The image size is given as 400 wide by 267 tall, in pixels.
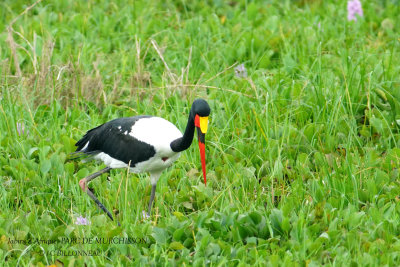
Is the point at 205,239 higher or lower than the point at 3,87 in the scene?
lower

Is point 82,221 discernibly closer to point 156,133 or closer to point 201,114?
point 156,133

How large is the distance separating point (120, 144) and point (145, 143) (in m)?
0.24

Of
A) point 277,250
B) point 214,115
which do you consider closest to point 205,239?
point 277,250

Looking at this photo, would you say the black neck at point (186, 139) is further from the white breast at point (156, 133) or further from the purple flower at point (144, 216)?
the purple flower at point (144, 216)

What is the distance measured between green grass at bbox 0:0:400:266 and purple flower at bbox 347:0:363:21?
0.15m

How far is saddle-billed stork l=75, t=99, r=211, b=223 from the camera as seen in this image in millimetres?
4215

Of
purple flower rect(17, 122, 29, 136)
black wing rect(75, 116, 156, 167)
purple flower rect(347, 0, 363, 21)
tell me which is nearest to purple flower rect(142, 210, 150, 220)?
black wing rect(75, 116, 156, 167)

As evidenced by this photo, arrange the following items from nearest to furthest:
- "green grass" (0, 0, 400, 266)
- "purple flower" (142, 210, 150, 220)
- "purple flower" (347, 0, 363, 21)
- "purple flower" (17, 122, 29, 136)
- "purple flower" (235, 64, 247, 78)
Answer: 1. "green grass" (0, 0, 400, 266)
2. "purple flower" (142, 210, 150, 220)
3. "purple flower" (17, 122, 29, 136)
4. "purple flower" (235, 64, 247, 78)
5. "purple flower" (347, 0, 363, 21)

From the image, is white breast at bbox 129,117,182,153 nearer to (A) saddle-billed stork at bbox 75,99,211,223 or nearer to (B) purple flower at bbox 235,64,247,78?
(A) saddle-billed stork at bbox 75,99,211,223

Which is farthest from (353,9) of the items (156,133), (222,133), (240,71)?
(156,133)

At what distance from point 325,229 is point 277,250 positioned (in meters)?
0.37

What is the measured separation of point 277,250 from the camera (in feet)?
12.6

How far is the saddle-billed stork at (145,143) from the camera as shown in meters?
4.21

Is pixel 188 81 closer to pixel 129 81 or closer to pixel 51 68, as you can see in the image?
pixel 129 81
